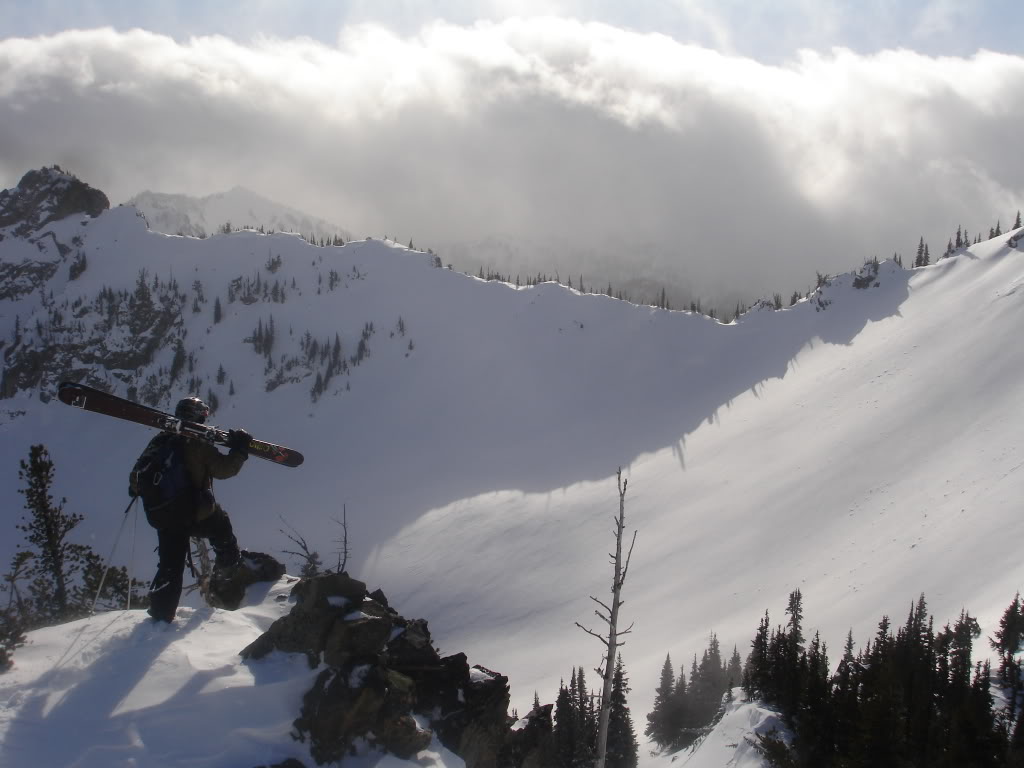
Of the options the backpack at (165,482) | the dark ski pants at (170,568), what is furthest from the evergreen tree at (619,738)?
the backpack at (165,482)

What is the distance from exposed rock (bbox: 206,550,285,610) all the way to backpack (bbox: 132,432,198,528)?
11.8 feet

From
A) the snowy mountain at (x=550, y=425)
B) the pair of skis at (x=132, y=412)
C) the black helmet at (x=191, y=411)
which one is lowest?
the pair of skis at (x=132, y=412)

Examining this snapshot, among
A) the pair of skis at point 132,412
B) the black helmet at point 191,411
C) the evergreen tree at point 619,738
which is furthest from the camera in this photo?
the evergreen tree at point 619,738

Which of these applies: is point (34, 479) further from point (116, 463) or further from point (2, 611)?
point (116, 463)

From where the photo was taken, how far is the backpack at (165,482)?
509 inches

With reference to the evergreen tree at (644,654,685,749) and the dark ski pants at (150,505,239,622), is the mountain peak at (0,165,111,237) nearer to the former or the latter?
the evergreen tree at (644,654,685,749)

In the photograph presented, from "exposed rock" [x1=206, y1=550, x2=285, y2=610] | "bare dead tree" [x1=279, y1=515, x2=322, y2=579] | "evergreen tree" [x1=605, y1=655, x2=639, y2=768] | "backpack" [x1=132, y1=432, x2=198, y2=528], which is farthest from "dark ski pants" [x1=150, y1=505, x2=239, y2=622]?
"evergreen tree" [x1=605, y1=655, x2=639, y2=768]

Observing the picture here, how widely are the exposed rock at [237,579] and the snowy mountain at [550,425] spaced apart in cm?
3039

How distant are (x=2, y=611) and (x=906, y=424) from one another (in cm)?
10118

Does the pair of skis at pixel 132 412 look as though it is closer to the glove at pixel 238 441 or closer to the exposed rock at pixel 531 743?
the glove at pixel 238 441

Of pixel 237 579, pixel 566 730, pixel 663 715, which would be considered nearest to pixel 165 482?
pixel 237 579

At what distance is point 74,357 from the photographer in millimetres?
155750

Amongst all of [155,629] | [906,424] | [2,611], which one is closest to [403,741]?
[155,629]

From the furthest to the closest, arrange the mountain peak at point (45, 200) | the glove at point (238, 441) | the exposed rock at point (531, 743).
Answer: the mountain peak at point (45, 200) → the exposed rock at point (531, 743) → the glove at point (238, 441)
